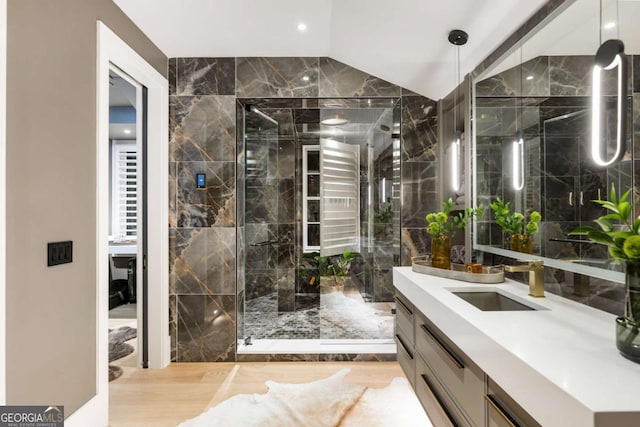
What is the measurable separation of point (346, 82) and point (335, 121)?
87 cm

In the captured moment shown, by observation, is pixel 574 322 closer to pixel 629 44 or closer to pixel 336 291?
pixel 629 44

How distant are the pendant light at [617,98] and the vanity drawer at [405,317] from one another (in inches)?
46.0

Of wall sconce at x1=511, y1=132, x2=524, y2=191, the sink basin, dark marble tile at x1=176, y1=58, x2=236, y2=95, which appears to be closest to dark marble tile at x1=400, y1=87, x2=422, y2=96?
wall sconce at x1=511, y1=132, x2=524, y2=191

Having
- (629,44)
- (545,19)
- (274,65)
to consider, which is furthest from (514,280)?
(274,65)

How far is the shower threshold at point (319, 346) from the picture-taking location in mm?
2918

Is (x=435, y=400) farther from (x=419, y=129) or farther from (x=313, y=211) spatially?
(x=313, y=211)

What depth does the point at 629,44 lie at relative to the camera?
1168 mm

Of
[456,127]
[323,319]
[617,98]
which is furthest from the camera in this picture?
[323,319]

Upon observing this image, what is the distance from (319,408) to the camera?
2.19 m

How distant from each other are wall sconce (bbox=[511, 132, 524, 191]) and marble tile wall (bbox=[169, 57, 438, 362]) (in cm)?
107

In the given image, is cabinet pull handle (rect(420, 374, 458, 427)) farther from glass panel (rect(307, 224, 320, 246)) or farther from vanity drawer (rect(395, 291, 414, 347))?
glass panel (rect(307, 224, 320, 246))

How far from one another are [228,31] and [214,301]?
2.20 metres

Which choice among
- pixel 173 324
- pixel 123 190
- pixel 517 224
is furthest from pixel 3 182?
pixel 123 190

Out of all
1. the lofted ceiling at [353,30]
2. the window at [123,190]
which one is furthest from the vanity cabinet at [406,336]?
the window at [123,190]
